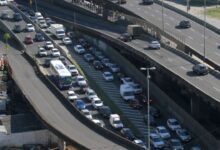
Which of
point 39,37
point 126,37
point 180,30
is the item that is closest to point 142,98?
point 126,37

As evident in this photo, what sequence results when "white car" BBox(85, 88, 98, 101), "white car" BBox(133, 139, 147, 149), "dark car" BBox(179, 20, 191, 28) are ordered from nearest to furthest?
"white car" BBox(133, 139, 147, 149) < "white car" BBox(85, 88, 98, 101) < "dark car" BBox(179, 20, 191, 28)

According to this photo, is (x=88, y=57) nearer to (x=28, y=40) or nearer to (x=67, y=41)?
(x=67, y=41)

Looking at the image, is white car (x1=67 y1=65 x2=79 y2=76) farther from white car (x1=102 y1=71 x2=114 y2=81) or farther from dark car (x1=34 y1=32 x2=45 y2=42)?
dark car (x1=34 y1=32 x2=45 y2=42)

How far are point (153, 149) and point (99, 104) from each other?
13.1 metres

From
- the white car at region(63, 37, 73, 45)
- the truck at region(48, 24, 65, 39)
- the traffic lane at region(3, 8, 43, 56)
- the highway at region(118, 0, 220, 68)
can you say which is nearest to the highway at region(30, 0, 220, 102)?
the highway at region(118, 0, 220, 68)

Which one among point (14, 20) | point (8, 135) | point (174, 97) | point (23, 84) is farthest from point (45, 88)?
point (14, 20)

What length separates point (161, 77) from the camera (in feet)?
331

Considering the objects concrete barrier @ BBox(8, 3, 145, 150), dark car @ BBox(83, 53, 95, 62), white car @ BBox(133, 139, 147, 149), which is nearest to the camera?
concrete barrier @ BBox(8, 3, 145, 150)

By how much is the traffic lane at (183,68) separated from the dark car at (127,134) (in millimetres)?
9478

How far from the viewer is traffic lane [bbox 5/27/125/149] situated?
245 ft

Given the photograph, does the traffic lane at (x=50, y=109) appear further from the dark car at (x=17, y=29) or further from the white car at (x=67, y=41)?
the white car at (x=67, y=41)

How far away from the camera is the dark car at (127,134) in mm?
85356

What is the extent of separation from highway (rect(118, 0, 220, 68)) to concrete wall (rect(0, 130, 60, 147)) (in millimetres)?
25200

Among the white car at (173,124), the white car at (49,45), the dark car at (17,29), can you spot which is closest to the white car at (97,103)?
the white car at (173,124)
